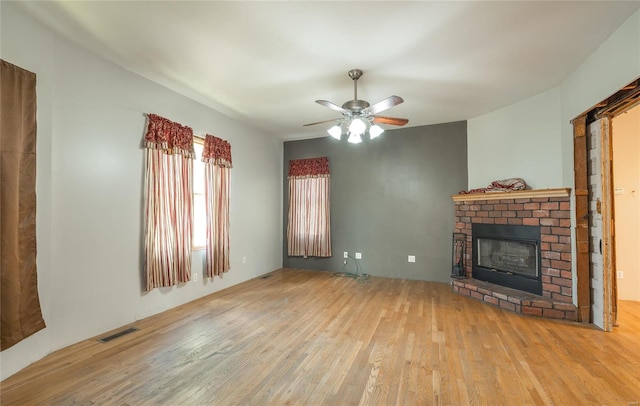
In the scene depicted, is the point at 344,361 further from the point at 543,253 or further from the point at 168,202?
the point at 543,253

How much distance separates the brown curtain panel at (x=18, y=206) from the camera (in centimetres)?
197

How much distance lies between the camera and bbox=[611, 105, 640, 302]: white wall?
3.66m

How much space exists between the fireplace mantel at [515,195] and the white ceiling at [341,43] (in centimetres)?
133

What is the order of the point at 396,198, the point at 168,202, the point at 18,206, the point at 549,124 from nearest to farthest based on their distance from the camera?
the point at 18,206, the point at 168,202, the point at 549,124, the point at 396,198

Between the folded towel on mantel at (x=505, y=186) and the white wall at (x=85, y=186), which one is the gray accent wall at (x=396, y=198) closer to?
the folded towel on mantel at (x=505, y=186)

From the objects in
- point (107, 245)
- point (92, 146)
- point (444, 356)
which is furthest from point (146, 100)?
point (444, 356)

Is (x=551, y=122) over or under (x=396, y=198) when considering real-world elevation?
over

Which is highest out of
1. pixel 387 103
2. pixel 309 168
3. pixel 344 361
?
pixel 387 103

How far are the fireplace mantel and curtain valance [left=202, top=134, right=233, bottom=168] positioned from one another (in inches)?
151

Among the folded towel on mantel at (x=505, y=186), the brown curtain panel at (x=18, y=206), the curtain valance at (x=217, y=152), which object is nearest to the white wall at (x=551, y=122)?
the folded towel on mantel at (x=505, y=186)

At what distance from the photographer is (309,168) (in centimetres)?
577

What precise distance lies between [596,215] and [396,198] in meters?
2.73

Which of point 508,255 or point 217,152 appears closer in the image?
point 508,255

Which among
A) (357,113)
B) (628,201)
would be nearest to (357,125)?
(357,113)
